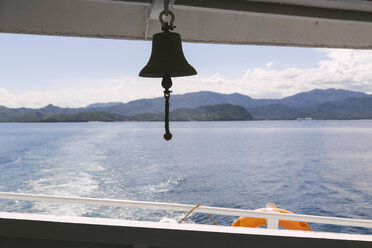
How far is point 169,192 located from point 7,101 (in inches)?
2114

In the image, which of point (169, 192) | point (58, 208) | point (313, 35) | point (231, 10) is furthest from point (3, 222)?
point (169, 192)

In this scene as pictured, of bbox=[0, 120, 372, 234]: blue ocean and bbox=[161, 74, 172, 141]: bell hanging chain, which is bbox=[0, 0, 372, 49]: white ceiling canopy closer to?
bbox=[161, 74, 172, 141]: bell hanging chain

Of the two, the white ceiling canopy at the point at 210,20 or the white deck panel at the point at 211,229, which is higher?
the white ceiling canopy at the point at 210,20

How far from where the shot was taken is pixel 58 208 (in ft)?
30.0

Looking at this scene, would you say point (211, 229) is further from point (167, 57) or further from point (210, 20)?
point (210, 20)

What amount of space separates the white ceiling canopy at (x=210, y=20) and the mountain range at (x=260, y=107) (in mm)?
53241

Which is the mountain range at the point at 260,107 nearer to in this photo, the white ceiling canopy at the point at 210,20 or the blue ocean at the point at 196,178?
the blue ocean at the point at 196,178

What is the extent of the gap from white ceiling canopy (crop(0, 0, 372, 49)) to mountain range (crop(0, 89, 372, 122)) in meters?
53.2

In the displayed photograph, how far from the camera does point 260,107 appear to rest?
205 feet

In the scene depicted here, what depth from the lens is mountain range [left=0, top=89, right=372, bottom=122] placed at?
56781 millimetres

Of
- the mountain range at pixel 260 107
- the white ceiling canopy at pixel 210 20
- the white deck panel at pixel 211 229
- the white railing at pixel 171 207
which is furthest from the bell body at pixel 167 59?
the mountain range at pixel 260 107

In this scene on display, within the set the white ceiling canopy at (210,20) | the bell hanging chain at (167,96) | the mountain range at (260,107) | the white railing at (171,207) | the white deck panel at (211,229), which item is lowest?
the white railing at (171,207)

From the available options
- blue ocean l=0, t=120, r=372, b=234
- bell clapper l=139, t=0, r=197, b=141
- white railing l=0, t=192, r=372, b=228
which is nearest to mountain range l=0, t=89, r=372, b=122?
blue ocean l=0, t=120, r=372, b=234

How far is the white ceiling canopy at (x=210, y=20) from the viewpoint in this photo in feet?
4.66
